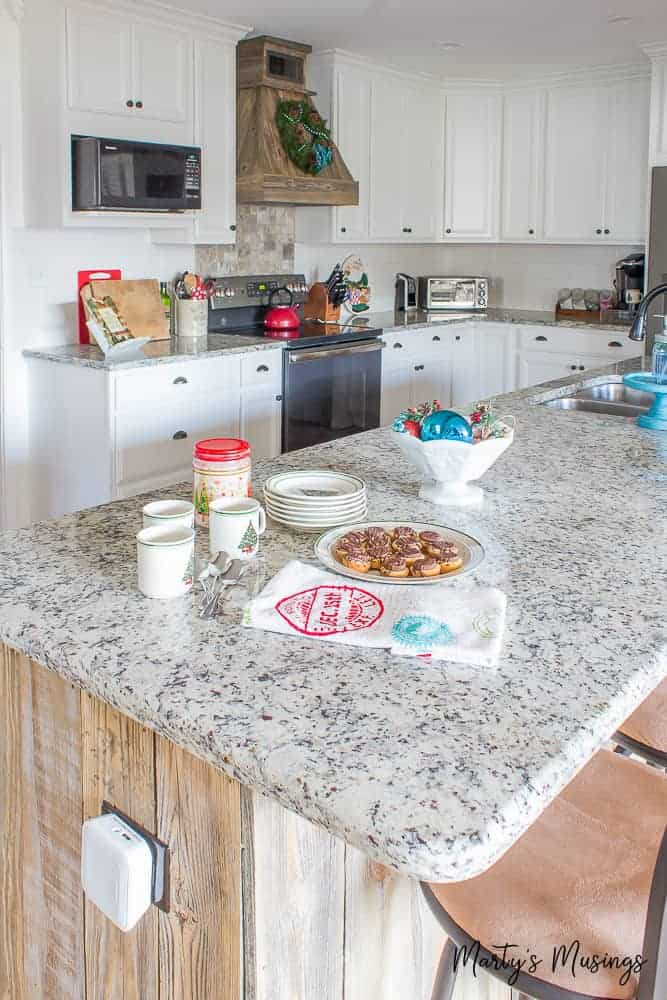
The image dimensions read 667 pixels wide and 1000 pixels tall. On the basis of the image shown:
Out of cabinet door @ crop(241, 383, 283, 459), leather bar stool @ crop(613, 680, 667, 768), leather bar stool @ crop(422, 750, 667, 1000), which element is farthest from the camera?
cabinet door @ crop(241, 383, 283, 459)

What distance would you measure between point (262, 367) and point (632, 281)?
99.7 inches

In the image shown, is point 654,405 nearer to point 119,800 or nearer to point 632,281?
point 119,800

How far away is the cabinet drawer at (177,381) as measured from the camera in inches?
147

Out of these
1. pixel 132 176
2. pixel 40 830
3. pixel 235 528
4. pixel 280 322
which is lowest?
pixel 40 830

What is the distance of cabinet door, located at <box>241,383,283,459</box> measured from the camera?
432 centimetres

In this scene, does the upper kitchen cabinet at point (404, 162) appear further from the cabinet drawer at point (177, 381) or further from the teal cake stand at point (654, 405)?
the teal cake stand at point (654, 405)

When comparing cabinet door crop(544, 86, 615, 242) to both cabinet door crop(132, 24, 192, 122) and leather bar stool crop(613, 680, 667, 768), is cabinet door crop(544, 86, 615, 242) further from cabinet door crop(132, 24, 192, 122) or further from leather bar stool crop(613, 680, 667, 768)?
leather bar stool crop(613, 680, 667, 768)

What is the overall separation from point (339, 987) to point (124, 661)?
478mm

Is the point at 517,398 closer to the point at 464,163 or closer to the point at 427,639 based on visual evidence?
the point at 427,639

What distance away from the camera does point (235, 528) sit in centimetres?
149

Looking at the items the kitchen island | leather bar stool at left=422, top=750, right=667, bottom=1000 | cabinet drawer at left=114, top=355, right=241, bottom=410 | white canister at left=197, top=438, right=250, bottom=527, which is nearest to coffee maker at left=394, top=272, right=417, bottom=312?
cabinet drawer at left=114, top=355, right=241, bottom=410

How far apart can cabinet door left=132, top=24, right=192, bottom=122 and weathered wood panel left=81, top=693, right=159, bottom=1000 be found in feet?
11.4

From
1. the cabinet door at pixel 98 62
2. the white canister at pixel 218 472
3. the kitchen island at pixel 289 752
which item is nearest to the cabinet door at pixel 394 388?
the cabinet door at pixel 98 62

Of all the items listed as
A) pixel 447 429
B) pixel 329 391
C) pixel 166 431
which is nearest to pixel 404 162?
pixel 329 391
